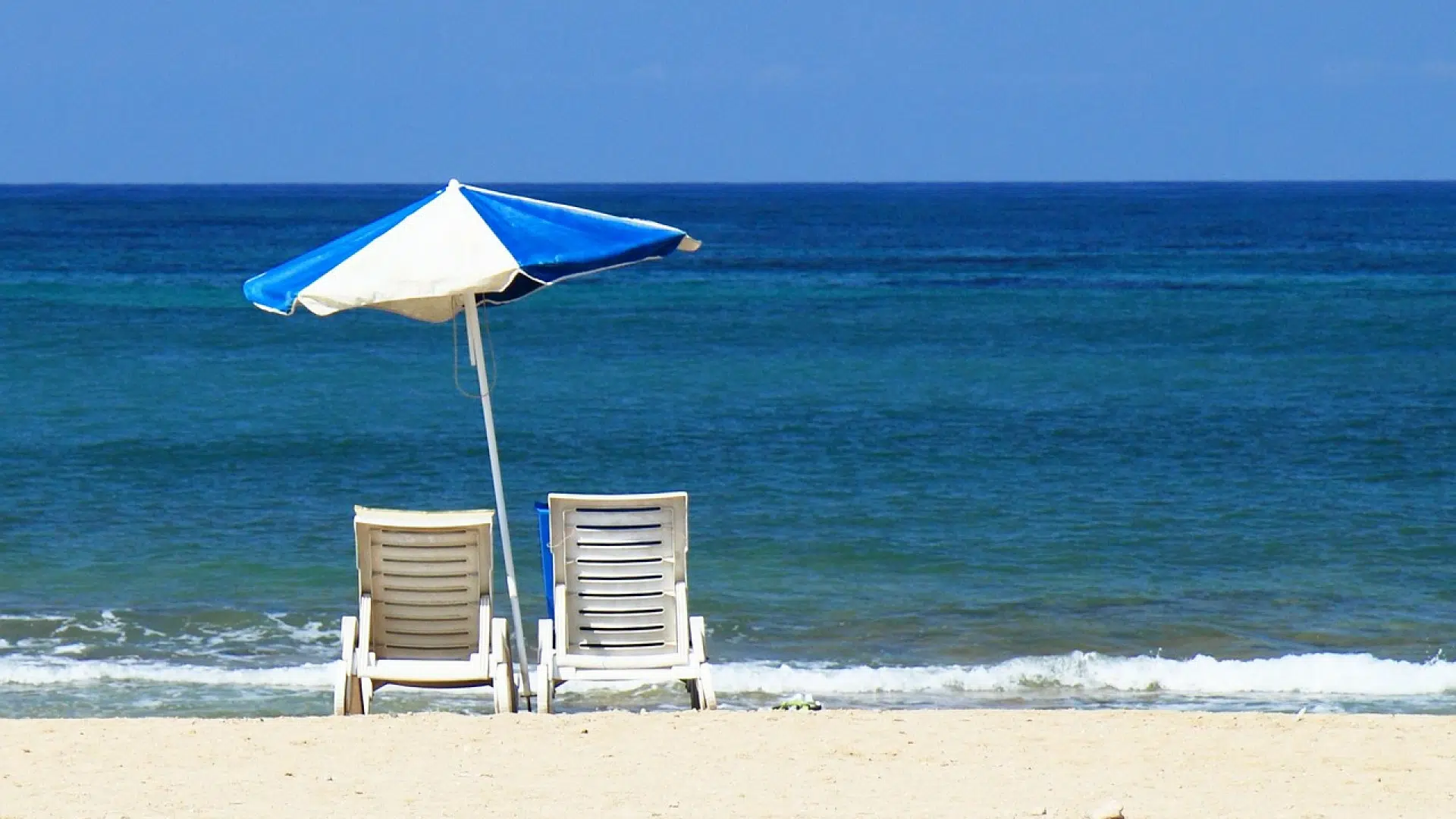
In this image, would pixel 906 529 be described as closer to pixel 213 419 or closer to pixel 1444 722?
pixel 1444 722

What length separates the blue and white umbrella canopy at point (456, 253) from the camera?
20.2ft

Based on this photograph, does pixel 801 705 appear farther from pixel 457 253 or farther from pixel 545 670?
pixel 457 253

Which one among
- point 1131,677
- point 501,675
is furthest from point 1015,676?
point 501,675

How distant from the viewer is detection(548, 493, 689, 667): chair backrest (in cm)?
694

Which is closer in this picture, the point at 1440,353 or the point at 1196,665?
the point at 1196,665

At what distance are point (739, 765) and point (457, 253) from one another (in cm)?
216

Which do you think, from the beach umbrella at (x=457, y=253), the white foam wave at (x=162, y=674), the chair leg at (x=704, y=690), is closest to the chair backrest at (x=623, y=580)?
the chair leg at (x=704, y=690)

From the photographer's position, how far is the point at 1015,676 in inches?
356

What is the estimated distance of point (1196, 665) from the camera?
9133mm

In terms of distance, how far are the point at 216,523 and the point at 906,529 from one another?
524cm

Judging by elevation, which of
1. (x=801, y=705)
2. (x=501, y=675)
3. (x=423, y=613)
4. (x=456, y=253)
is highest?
(x=456, y=253)

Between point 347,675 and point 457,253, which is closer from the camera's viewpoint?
point 457,253

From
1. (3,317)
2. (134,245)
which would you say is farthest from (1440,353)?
(134,245)

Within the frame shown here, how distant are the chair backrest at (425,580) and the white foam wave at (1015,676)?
181 centimetres
